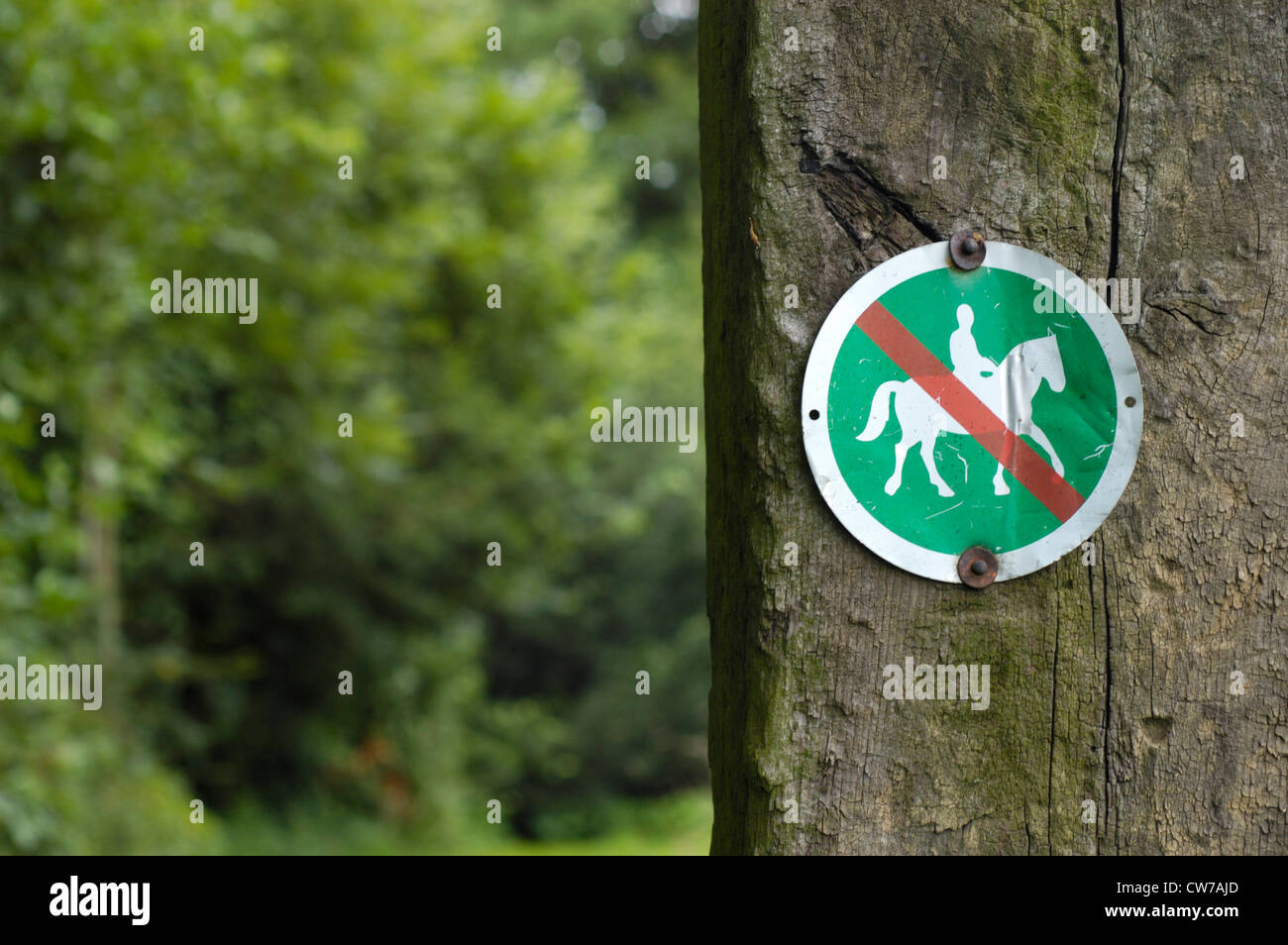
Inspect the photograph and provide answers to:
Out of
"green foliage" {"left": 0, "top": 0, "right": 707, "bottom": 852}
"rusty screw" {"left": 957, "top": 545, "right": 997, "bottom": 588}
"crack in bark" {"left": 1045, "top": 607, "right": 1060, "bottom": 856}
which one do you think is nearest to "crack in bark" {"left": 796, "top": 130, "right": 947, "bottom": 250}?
"rusty screw" {"left": 957, "top": 545, "right": 997, "bottom": 588}

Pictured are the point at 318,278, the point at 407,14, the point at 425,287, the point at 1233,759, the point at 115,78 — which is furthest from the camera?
the point at 425,287

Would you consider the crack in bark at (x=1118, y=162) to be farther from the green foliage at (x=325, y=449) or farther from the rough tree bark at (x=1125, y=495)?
the green foliage at (x=325, y=449)

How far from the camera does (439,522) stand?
32.6 ft

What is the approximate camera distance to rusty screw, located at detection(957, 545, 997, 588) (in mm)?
1502

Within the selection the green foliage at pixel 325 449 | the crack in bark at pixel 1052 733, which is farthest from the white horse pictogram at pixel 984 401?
the green foliage at pixel 325 449

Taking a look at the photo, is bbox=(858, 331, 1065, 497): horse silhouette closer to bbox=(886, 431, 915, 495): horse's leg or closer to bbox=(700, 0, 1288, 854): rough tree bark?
bbox=(886, 431, 915, 495): horse's leg

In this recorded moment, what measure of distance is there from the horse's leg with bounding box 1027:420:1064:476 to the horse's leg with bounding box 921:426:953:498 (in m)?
0.13

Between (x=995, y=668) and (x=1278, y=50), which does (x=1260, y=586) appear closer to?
(x=995, y=668)

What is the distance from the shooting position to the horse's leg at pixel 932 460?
1522 millimetres

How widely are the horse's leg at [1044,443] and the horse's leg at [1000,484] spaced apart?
64 mm

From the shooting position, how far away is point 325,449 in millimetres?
8312

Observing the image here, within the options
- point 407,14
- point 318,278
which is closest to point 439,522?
point 318,278

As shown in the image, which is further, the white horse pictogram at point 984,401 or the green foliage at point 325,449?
the green foliage at point 325,449

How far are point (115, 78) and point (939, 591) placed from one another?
444 centimetres
